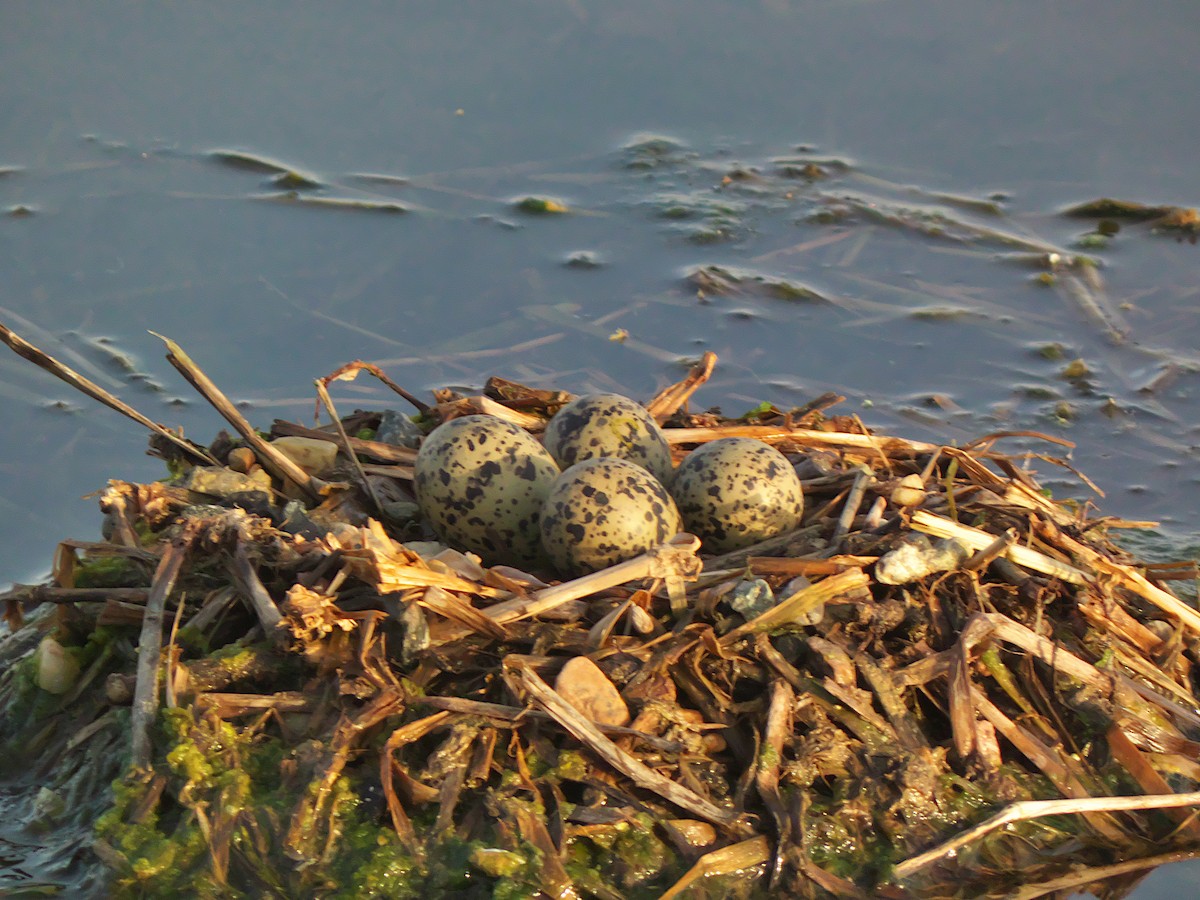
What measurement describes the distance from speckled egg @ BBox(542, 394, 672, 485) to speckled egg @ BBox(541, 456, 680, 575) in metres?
0.30

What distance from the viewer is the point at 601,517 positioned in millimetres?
3670

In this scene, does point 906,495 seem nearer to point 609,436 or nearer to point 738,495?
point 738,495

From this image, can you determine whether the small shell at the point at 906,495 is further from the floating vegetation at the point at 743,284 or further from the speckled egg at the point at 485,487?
the floating vegetation at the point at 743,284

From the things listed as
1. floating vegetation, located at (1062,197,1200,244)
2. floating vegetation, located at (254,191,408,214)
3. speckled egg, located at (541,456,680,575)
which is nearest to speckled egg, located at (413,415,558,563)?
speckled egg, located at (541,456,680,575)

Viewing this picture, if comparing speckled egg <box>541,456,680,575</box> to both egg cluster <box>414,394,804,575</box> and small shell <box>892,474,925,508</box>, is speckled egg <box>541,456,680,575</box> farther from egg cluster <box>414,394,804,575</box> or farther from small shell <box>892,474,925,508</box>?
small shell <box>892,474,925,508</box>

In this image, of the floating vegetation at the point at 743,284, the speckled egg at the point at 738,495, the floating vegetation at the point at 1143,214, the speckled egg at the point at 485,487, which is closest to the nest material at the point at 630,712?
the speckled egg at the point at 738,495

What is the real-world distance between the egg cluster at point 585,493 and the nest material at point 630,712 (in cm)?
15

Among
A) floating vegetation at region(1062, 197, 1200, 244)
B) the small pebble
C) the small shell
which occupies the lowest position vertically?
the small pebble

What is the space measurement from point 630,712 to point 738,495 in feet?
2.70

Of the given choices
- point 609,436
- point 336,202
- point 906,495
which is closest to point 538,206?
point 336,202

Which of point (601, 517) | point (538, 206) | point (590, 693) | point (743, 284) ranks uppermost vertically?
point (601, 517)

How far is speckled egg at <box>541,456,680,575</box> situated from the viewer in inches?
145

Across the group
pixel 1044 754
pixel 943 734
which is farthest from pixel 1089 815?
pixel 943 734

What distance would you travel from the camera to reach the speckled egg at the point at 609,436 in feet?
13.6
